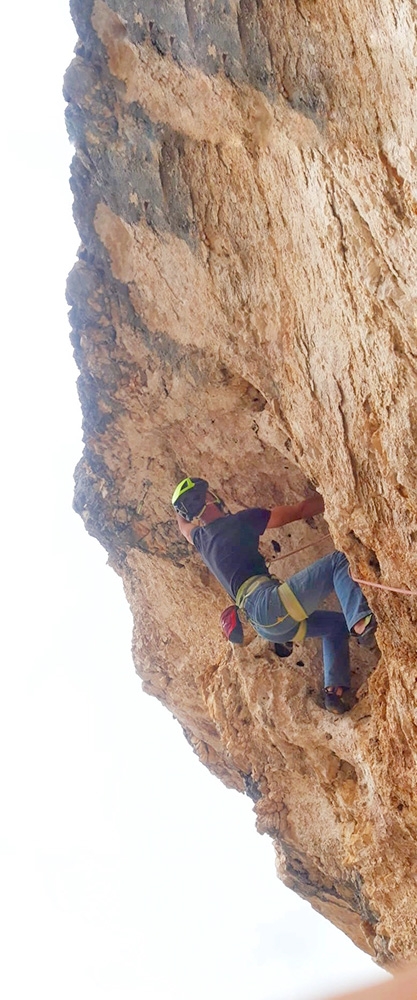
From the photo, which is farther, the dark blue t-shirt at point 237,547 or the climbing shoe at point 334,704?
the dark blue t-shirt at point 237,547

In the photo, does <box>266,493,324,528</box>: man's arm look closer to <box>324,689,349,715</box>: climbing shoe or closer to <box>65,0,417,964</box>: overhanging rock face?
<box>65,0,417,964</box>: overhanging rock face

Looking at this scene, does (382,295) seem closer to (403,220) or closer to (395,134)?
(403,220)

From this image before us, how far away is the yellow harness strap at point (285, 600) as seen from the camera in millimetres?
5148

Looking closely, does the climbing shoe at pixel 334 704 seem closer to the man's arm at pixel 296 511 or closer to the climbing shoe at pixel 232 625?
the climbing shoe at pixel 232 625

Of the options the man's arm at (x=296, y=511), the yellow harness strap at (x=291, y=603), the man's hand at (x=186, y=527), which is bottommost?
the yellow harness strap at (x=291, y=603)

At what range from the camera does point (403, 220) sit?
3.29 m

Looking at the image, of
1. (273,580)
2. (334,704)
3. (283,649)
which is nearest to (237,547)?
(273,580)

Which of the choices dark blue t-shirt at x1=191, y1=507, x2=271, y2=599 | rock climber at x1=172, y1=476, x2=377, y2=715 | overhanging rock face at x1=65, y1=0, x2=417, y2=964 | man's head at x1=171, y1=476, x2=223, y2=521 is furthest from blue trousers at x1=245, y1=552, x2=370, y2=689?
man's head at x1=171, y1=476, x2=223, y2=521

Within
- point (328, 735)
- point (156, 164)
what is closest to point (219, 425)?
point (156, 164)

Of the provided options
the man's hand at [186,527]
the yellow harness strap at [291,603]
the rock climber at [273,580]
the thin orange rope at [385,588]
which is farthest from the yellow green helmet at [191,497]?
the thin orange rope at [385,588]

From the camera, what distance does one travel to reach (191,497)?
5.64 meters

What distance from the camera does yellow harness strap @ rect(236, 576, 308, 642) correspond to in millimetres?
5148

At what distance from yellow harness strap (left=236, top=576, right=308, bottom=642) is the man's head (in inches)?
25.8

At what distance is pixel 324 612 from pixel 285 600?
0.57 m
